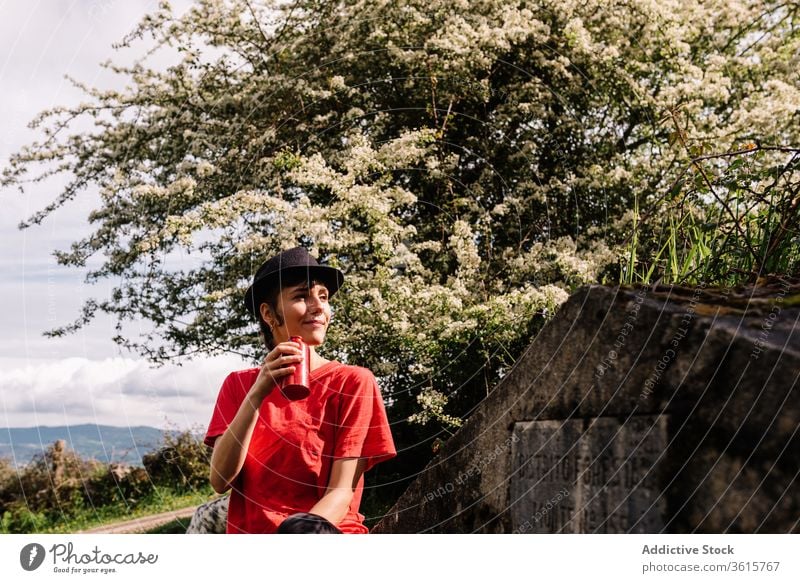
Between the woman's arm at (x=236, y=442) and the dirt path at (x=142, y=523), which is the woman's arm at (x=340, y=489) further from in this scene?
the dirt path at (x=142, y=523)

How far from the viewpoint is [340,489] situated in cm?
272

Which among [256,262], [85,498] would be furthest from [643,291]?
[85,498]

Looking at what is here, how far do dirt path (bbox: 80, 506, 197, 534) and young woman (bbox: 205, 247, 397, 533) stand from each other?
4485 mm

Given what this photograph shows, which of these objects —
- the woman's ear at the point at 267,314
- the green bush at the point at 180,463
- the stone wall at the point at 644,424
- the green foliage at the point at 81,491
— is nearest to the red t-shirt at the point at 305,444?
the woman's ear at the point at 267,314

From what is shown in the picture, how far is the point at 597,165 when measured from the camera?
8.74 meters

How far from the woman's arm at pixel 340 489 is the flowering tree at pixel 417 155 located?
14.3 ft

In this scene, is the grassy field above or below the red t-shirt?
below

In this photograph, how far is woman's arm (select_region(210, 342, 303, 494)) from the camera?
2611 mm

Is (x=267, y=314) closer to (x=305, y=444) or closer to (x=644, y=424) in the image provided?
(x=305, y=444)

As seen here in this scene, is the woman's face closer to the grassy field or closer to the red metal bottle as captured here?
the red metal bottle

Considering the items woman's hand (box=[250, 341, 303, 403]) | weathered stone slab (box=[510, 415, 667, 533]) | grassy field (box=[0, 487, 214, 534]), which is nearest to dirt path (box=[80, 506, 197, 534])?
grassy field (box=[0, 487, 214, 534])

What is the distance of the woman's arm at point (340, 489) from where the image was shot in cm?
265

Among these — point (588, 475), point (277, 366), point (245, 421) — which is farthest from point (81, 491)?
point (588, 475)
